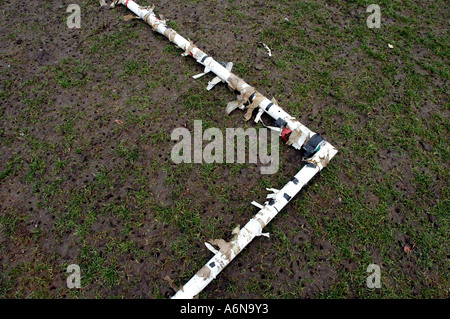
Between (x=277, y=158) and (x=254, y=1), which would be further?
(x=254, y=1)

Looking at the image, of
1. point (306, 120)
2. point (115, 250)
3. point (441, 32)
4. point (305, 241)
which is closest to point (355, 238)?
point (305, 241)

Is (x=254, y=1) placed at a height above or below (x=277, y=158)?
above
